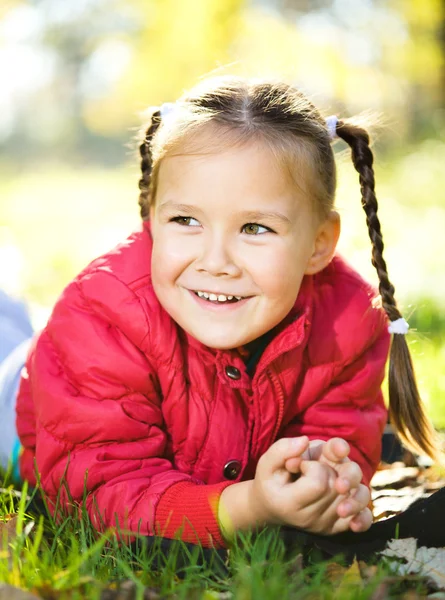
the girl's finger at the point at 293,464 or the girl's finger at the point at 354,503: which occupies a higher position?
the girl's finger at the point at 293,464

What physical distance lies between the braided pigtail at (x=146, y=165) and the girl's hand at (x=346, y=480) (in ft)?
3.24

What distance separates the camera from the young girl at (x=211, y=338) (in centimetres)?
214

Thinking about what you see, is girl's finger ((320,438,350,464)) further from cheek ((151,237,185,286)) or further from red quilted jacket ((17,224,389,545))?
cheek ((151,237,185,286))

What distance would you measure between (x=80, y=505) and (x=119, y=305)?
58 cm

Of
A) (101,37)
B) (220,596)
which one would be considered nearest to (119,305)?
(220,596)

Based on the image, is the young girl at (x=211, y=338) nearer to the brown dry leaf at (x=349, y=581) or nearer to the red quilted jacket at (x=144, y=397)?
the red quilted jacket at (x=144, y=397)

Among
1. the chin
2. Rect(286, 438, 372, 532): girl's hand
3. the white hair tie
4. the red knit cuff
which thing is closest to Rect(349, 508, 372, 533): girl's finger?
Rect(286, 438, 372, 532): girl's hand

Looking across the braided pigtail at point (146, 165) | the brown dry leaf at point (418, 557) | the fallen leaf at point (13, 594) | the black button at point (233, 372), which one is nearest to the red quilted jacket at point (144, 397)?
the black button at point (233, 372)

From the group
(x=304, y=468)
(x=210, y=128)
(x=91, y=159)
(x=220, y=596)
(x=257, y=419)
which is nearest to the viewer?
(x=220, y=596)

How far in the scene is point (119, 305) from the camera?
230cm

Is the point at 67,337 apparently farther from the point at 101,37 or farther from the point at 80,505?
the point at 101,37

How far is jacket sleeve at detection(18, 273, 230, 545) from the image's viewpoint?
220 cm

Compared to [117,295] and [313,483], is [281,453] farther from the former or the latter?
[117,295]

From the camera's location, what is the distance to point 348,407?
2.63 meters
